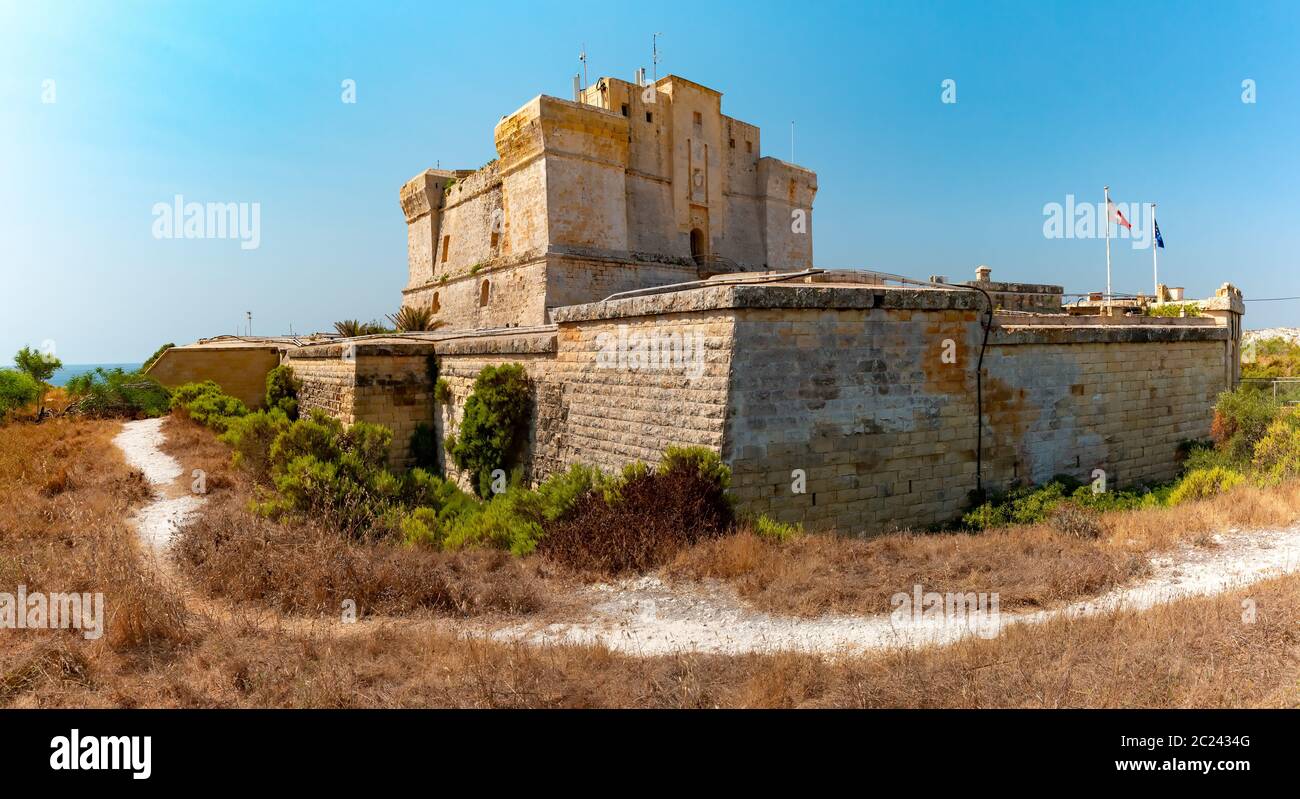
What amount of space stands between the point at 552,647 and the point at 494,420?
6593mm

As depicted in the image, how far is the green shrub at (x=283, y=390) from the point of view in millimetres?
16531

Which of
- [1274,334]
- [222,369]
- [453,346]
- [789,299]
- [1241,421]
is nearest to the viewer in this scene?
[789,299]

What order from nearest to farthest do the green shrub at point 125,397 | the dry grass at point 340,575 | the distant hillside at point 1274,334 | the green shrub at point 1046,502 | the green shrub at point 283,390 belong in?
the dry grass at point 340,575 < the green shrub at point 1046,502 < the green shrub at point 283,390 < the green shrub at point 125,397 < the distant hillside at point 1274,334

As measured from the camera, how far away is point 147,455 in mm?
12805

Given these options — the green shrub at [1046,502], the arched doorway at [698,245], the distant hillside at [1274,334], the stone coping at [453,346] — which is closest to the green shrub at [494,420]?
the stone coping at [453,346]

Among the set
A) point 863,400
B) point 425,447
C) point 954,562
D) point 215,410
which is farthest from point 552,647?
point 215,410

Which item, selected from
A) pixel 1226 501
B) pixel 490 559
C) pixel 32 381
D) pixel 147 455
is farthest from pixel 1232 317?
pixel 32 381

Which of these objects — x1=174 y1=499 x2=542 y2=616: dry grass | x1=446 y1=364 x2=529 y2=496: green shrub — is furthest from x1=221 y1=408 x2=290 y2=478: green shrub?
x1=174 y1=499 x2=542 y2=616: dry grass

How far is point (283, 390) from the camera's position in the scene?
55.8 feet

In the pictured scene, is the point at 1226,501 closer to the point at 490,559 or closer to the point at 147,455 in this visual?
the point at 490,559

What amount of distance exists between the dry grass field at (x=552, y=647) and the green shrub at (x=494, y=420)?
3.49m

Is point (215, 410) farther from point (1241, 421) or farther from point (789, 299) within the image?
point (1241, 421)

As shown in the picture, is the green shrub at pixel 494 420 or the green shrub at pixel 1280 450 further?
the green shrub at pixel 494 420

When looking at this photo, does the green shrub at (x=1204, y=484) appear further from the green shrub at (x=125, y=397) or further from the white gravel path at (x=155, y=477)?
the green shrub at (x=125, y=397)
